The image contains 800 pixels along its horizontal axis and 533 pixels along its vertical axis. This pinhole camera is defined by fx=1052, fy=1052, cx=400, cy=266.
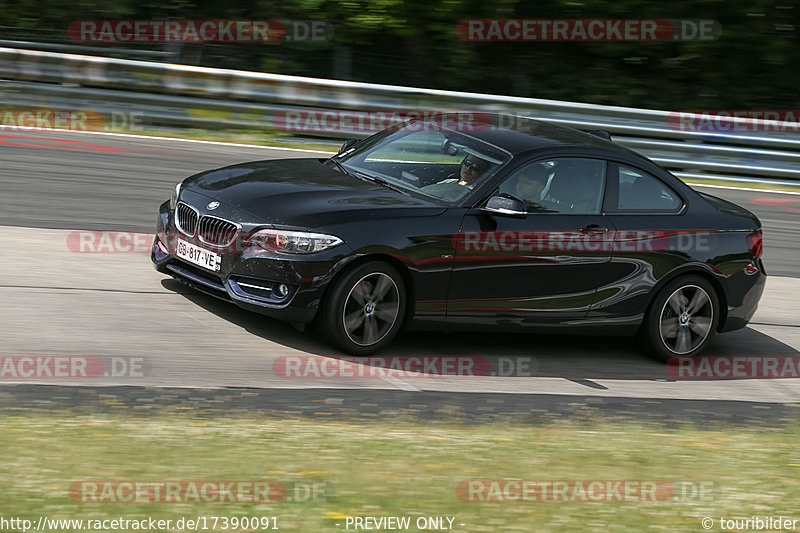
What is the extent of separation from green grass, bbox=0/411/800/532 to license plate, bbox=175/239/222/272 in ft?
5.01

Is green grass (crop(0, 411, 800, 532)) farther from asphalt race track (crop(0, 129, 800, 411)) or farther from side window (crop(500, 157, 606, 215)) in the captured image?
side window (crop(500, 157, 606, 215))

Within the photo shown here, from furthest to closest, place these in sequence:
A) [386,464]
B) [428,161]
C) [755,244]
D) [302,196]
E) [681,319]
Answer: [755,244], [681,319], [428,161], [302,196], [386,464]

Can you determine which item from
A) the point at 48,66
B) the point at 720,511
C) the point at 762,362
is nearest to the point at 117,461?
the point at 720,511

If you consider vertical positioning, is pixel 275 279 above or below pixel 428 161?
below

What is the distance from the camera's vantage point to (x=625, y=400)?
279 inches

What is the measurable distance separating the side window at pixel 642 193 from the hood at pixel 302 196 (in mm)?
1562

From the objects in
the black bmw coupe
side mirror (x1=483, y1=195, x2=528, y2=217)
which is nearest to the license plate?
the black bmw coupe

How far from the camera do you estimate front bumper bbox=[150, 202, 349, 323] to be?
6641mm

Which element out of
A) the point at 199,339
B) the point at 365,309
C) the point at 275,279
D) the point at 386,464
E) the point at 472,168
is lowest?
the point at 386,464

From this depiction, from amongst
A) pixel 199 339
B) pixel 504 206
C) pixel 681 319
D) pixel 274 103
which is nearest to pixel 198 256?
pixel 199 339

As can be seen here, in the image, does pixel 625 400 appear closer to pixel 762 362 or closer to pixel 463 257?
pixel 463 257

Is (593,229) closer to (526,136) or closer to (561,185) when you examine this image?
(561,185)

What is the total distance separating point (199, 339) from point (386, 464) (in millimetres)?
2270

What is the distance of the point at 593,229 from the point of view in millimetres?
7582
